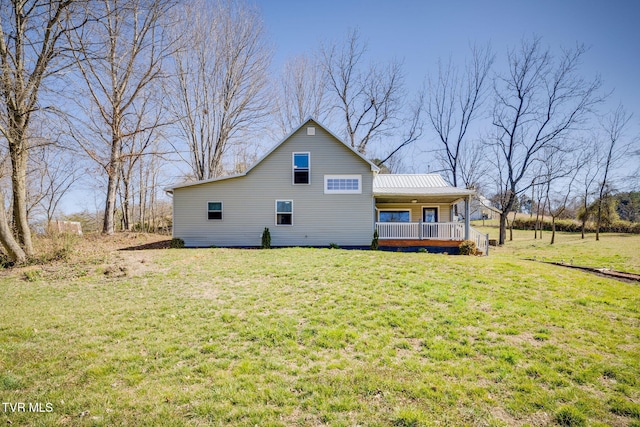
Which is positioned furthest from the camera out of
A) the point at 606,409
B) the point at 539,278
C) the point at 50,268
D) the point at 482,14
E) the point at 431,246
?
the point at 431,246

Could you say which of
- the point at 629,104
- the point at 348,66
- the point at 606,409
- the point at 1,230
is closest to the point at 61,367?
the point at 606,409

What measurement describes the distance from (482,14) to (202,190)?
611 inches

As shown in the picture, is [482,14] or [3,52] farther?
[482,14]

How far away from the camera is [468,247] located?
14898 mm

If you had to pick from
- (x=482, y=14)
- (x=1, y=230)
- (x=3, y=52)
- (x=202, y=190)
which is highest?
(x=482, y=14)

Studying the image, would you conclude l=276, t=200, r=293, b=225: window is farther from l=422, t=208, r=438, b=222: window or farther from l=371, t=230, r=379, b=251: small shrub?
l=422, t=208, r=438, b=222: window

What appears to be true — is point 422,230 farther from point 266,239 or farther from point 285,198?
point 266,239

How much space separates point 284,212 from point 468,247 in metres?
9.63

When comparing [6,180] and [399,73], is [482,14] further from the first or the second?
[6,180]

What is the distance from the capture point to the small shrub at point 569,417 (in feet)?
10.4

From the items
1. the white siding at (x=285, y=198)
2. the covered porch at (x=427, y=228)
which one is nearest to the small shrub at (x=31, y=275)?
the white siding at (x=285, y=198)

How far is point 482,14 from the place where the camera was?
41.5 ft

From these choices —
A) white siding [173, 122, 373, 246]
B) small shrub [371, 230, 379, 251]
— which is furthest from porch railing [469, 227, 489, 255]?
white siding [173, 122, 373, 246]

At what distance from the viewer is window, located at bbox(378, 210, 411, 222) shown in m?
18.9
